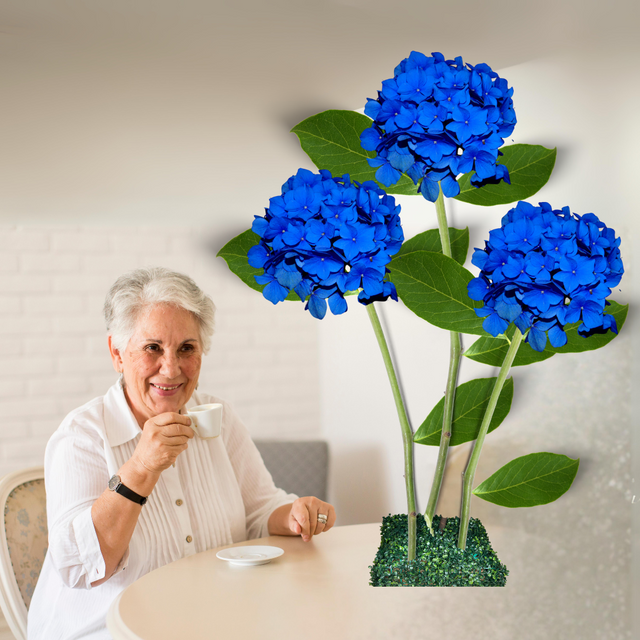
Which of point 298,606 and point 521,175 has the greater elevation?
point 521,175

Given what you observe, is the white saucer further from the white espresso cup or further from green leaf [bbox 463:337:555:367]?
green leaf [bbox 463:337:555:367]

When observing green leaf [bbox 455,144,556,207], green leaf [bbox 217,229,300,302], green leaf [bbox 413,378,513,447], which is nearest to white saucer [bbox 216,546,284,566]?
green leaf [bbox 413,378,513,447]

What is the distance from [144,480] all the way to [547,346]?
80 centimetres

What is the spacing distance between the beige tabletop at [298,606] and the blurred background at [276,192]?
152mm

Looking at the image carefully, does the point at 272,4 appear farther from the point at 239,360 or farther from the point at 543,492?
the point at 543,492

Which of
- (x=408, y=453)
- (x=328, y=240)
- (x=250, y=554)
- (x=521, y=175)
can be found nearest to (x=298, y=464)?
(x=250, y=554)

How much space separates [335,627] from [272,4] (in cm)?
140

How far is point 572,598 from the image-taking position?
105cm

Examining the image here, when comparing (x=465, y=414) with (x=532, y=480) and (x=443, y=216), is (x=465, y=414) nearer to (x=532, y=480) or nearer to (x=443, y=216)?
(x=532, y=480)

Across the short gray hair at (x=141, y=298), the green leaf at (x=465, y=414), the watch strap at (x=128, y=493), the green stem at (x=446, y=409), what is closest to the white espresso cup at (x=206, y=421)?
the watch strap at (x=128, y=493)

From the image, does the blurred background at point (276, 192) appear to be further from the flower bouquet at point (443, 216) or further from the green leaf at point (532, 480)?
the flower bouquet at point (443, 216)

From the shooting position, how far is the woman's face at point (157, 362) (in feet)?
4.40

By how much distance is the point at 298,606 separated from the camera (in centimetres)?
90

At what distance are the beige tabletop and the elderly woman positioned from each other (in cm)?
15
